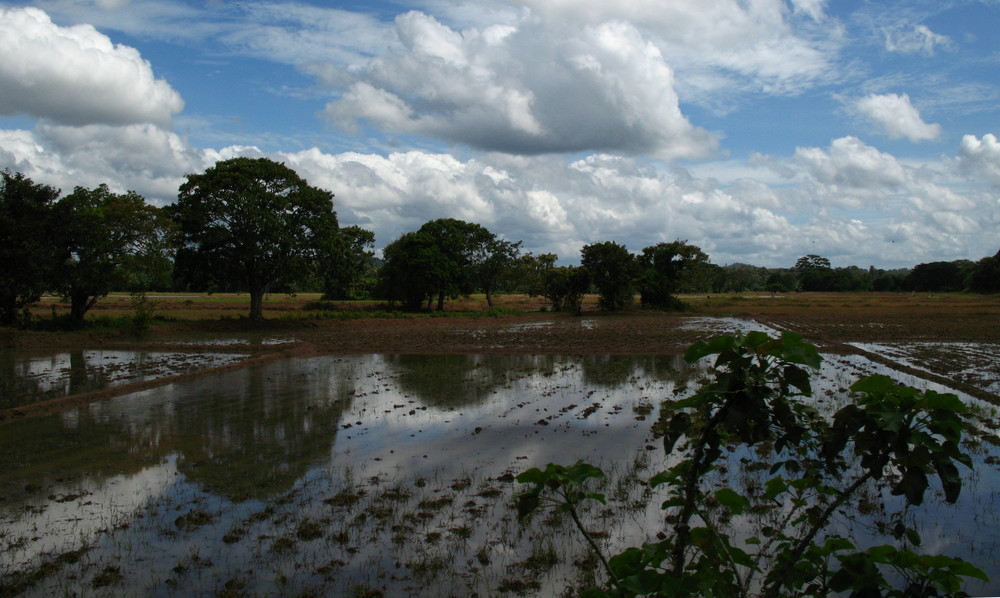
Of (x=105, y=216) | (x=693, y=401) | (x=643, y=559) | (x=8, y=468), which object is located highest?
(x=105, y=216)

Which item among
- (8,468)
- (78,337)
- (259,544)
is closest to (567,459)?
(259,544)

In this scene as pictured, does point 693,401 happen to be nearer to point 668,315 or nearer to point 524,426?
point 524,426

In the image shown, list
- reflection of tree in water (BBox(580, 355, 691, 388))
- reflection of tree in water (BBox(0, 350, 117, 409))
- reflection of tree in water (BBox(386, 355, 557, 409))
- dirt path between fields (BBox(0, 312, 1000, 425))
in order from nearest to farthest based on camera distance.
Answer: reflection of tree in water (BBox(0, 350, 117, 409)) < reflection of tree in water (BBox(386, 355, 557, 409)) < reflection of tree in water (BBox(580, 355, 691, 388)) < dirt path between fields (BBox(0, 312, 1000, 425))

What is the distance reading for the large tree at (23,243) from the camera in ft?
85.3

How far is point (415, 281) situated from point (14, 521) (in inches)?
1804

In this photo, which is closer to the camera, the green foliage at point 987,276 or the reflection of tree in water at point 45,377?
the reflection of tree in water at point 45,377

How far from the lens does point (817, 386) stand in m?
16.1

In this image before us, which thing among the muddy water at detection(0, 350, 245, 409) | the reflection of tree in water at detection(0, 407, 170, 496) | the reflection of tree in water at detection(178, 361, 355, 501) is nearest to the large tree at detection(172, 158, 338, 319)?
the muddy water at detection(0, 350, 245, 409)

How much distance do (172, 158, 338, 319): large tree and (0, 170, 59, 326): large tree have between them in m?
6.77

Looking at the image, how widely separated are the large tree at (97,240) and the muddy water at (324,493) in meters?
17.5

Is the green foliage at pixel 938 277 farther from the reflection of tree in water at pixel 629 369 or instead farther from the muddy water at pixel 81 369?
the muddy water at pixel 81 369

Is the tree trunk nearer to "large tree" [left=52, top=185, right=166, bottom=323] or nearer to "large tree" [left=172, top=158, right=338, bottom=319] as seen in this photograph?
"large tree" [left=52, top=185, right=166, bottom=323]

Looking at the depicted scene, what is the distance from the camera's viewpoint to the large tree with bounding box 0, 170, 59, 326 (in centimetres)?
2600

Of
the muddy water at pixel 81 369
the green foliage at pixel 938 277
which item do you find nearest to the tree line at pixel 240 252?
the muddy water at pixel 81 369
